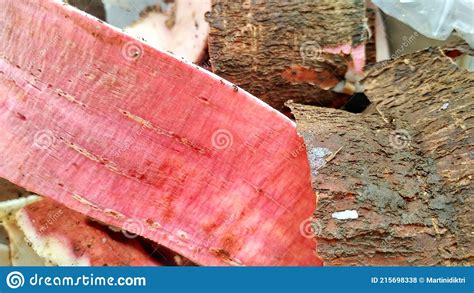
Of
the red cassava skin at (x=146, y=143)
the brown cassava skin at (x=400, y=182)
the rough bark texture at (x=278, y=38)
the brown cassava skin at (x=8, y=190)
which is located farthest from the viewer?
the brown cassava skin at (x=8, y=190)

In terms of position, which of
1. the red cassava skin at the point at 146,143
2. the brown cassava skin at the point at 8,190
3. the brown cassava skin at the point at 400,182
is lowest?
the brown cassava skin at the point at 8,190

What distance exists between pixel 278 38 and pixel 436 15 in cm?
55

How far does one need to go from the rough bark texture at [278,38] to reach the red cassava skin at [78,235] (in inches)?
26.9

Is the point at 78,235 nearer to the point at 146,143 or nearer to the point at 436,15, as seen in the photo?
the point at 146,143

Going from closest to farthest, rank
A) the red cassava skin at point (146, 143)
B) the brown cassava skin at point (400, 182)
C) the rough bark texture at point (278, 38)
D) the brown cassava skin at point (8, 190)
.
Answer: the brown cassava skin at point (400, 182) < the red cassava skin at point (146, 143) < the rough bark texture at point (278, 38) < the brown cassava skin at point (8, 190)

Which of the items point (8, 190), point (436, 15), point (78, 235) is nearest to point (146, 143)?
point (78, 235)

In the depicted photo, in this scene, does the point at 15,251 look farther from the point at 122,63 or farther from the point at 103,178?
the point at 122,63

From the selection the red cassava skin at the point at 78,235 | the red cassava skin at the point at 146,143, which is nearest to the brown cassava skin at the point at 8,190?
the red cassava skin at the point at 78,235

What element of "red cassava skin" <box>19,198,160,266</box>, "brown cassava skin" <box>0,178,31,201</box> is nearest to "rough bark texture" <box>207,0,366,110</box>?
"red cassava skin" <box>19,198,160,266</box>

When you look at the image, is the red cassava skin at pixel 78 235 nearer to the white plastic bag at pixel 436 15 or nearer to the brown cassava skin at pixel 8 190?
the brown cassava skin at pixel 8 190

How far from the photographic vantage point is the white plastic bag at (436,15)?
1683mm

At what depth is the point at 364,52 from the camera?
68.7 inches

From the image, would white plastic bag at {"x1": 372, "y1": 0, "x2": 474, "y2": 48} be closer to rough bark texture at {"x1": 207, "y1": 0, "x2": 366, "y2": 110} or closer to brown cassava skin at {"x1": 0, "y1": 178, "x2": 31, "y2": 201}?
rough bark texture at {"x1": 207, "y1": 0, "x2": 366, "y2": 110}

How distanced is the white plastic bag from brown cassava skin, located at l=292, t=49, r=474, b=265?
0.25 m
